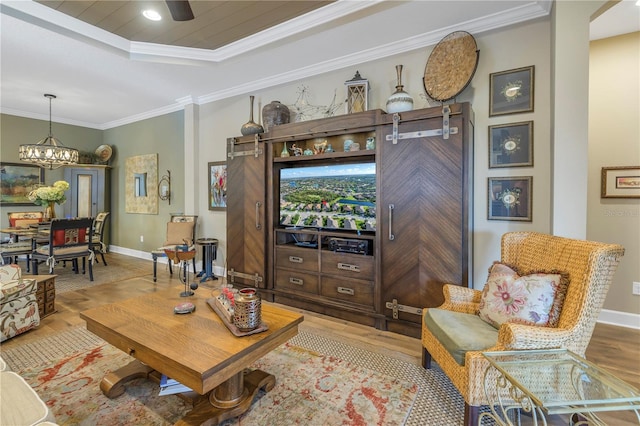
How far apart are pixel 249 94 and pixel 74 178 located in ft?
15.7

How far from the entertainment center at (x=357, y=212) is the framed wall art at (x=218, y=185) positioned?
84cm

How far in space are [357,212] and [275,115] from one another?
5.72 ft

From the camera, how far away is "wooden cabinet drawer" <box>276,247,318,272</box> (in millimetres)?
3318

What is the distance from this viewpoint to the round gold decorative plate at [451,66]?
2.81m

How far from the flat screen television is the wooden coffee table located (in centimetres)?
→ 147

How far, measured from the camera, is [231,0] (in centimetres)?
267

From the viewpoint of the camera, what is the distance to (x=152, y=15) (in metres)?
2.92

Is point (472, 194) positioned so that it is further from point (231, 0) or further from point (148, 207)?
point (148, 207)

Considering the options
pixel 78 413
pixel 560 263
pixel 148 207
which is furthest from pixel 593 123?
pixel 148 207

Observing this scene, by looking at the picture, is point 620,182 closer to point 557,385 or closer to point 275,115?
point 557,385

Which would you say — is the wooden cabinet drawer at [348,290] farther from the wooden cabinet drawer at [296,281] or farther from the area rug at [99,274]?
the area rug at [99,274]

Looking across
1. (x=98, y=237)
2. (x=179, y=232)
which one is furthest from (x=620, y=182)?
(x=98, y=237)

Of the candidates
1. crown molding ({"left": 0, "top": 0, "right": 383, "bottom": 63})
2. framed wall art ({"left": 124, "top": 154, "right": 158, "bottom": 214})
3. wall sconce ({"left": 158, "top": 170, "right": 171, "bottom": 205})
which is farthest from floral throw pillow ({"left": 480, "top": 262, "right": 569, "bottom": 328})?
framed wall art ({"left": 124, "top": 154, "right": 158, "bottom": 214})

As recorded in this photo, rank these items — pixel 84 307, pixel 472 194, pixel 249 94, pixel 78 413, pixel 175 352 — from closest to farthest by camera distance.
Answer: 1. pixel 175 352
2. pixel 78 413
3. pixel 472 194
4. pixel 84 307
5. pixel 249 94
